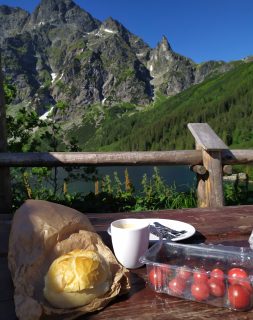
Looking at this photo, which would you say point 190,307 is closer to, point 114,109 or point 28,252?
point 28,252

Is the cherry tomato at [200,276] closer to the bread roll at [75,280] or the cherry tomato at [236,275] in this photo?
the cherry tomato at [236,275]

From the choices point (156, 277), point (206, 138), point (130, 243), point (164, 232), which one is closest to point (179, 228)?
point (164, 232)

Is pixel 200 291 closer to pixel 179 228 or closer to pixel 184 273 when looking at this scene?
pixel 184 273

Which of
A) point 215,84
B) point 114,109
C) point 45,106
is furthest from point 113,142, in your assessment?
point 45,106

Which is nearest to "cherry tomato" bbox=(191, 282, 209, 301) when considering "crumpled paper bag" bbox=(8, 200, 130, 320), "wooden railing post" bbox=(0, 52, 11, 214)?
"crumpled paper bag" bbox=(8, 200, 130, 320)

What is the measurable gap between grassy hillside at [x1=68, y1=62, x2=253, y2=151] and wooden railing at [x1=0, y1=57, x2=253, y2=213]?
80.7 metres

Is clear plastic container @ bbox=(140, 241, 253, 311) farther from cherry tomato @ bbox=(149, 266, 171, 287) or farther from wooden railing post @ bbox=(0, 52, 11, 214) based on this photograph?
wooden railing post @ bbox=(0, 52, 11, 214)

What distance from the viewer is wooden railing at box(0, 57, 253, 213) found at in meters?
3.91

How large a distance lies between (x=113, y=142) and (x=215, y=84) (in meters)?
41.1

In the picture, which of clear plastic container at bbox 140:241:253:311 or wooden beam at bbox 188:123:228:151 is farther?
wooden beam at bbox 188:123:228:151

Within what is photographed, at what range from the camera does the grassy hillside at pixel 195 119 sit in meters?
99.7

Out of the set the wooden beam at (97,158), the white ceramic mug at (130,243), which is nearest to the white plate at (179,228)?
the white ceramic mug at (130,243)

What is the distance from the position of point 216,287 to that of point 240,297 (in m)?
0.06

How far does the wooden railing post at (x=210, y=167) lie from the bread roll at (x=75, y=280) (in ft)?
9.89
